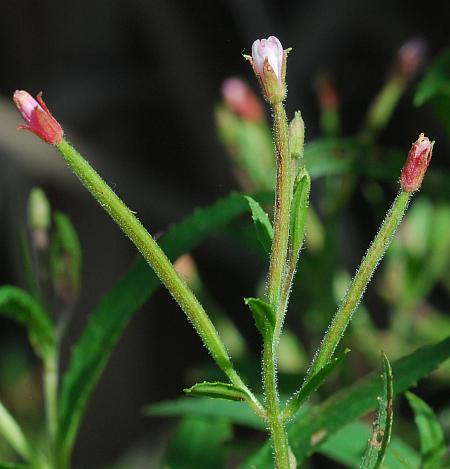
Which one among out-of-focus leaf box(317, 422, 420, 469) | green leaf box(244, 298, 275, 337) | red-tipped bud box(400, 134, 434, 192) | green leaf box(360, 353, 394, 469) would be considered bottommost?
green leaf box(360, 353, 394, 469)

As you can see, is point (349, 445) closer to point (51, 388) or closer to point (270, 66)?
point (51, 388)

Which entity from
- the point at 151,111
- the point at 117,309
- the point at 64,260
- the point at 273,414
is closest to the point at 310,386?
the point at 273,414

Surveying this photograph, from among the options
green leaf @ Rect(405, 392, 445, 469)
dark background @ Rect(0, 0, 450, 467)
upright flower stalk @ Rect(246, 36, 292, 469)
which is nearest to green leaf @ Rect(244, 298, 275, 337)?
upright flower stalk @ Rect(246, 36, 292, 469)

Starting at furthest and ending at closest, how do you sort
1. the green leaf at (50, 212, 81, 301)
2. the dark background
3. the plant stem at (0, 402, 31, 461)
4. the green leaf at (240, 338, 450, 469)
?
the dark background → the green leaf at (50, 212, 81, 301) → the plant stem at (0, 402, 31, 461) → the green leaf at (240, 338, 450, 469)

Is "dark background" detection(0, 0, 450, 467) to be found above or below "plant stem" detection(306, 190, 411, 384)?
above

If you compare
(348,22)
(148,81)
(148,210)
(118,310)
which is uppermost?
(148,81)

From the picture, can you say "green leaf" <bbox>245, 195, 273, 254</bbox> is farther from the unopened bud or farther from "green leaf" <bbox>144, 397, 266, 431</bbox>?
"green leaf" <bbox>144, 397, 266, 431</bbox>

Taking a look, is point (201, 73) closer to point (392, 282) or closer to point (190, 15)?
point (190, 15)

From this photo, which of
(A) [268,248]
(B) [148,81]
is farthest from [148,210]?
(A) [268,248]
